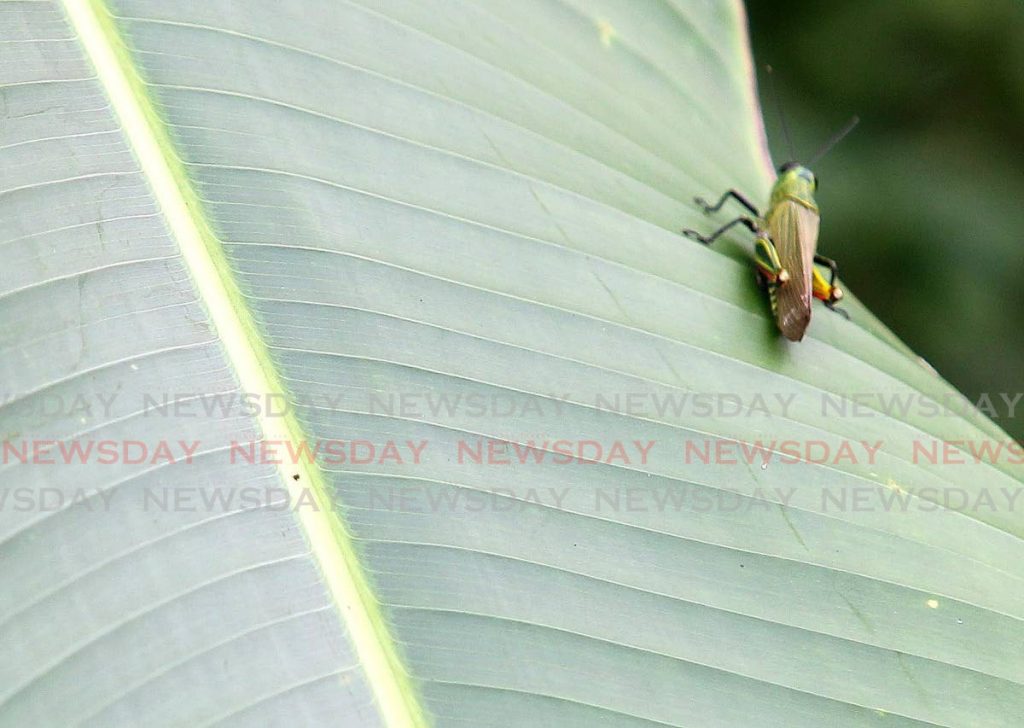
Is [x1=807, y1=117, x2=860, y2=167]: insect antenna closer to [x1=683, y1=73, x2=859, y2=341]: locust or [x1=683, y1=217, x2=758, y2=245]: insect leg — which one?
[x1=683, y1=73, x2=859, y2=341]: locust

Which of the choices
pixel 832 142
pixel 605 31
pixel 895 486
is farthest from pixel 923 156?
pixel 895 486

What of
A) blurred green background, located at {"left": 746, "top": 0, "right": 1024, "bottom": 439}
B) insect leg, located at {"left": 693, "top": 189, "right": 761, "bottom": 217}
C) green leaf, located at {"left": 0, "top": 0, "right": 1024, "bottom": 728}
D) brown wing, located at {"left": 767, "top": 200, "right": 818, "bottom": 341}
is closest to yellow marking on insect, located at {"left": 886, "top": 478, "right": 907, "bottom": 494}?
green leaf, located at {"left": 0, "top": 0, "right": 1024, "bottom": 728}

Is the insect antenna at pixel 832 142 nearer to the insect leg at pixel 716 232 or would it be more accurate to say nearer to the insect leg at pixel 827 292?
the insect leg at pixel 716 232

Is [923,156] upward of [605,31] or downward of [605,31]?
upward

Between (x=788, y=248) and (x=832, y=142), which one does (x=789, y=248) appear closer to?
(x=788, y=248)

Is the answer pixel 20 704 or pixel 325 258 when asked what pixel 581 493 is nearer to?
pixel 325 258

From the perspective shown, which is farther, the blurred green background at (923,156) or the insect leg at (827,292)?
the blurred green background at (923,156)

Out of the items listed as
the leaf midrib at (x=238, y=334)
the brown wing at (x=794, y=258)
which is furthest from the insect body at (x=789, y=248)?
the leaf midrib at (x=238, y=334)

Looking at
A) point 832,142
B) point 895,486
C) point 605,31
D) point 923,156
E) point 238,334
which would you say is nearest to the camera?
point 238,334
